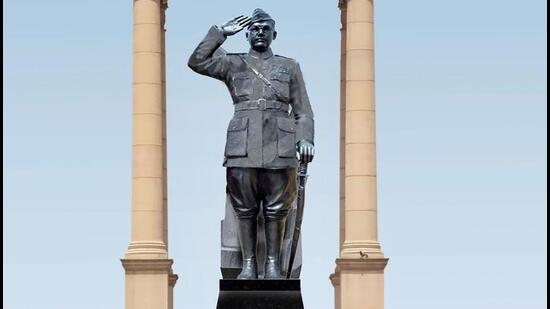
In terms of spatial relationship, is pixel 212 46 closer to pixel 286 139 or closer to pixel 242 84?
pixel 242 84

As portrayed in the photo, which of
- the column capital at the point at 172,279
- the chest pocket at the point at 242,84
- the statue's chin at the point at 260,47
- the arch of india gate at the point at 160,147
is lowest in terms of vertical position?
the chest pocket at the point at 242,84

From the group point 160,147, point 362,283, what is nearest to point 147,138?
point 160,147

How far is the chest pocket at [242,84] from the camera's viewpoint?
39562 mm

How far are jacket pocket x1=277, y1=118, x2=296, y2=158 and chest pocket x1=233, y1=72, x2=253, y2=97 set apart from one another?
82 cm

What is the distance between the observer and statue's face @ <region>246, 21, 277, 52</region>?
39.9 meters

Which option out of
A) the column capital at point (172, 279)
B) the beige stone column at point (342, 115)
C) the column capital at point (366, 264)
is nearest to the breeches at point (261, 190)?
the column capital at point (366, 264)

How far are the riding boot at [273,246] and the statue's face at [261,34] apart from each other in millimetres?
3338

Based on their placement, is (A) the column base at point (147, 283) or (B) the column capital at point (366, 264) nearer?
(A) the column base at point (147, 283)

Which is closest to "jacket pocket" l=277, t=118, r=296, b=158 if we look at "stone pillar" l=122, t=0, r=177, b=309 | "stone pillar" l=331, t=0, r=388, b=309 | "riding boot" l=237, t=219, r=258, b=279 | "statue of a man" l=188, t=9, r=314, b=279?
"statue of a man" l=188, t=9, r=314, b=279

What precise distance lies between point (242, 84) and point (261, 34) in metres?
1.09

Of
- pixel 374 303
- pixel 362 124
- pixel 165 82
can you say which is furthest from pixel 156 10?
pixel 374 303

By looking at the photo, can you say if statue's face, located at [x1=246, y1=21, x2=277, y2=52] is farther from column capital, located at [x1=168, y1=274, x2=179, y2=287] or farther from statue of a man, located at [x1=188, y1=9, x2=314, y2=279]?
column capital, located at [x1=168, y1=274, x2=179, y2=287]

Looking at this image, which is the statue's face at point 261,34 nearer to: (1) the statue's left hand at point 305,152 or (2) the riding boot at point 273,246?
(1) the statue's left hand at point 305,152

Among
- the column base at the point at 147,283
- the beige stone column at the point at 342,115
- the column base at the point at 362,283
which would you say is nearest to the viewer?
the column base at the point at 147,283
